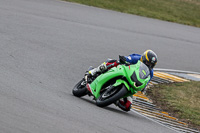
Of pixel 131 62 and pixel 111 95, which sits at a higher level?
pixel 131 62

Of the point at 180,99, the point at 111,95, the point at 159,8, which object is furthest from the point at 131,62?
the point at 159,8

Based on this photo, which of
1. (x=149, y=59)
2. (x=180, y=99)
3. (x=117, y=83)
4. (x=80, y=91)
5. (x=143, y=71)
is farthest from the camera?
(x=180, y=99)

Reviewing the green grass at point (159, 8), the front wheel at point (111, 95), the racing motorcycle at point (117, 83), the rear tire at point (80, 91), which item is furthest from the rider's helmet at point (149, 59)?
the green grass at point (159, 8)

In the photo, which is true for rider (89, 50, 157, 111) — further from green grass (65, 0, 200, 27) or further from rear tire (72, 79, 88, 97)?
green grass (65, 0, 200, 27)

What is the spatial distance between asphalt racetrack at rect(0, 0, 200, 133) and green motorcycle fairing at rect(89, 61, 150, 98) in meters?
0.40

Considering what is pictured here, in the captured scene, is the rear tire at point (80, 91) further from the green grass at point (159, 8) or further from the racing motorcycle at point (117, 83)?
the green grass at point (159, 8)

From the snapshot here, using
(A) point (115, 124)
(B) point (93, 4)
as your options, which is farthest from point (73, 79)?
(B) point (93, 4)

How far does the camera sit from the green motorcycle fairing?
25.8 ft

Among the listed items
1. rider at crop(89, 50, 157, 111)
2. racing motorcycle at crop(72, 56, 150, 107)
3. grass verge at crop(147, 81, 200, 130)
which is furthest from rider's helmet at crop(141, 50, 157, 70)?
grass verge at crop(147, 81, 200, 130)

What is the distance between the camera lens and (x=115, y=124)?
6812mm

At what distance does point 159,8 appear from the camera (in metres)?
22.1

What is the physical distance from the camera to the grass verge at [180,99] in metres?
9.23

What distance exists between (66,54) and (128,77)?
431 cm

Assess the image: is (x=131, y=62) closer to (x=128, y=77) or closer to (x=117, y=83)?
(x=128, y=77)
